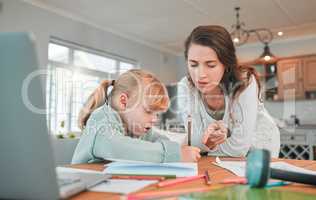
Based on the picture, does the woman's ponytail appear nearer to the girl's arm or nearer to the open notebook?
the girl's arm

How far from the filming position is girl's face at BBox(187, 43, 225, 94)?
1.15m

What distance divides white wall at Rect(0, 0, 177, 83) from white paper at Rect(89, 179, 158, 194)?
1837mm

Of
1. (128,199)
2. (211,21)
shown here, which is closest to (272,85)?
(211,21)

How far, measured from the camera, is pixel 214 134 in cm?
107

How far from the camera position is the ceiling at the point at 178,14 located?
332 centimetres

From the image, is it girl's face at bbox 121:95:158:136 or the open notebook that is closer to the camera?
the open notebook

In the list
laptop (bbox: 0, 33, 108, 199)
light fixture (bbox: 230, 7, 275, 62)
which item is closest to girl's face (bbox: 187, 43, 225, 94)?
laptop (bbox: 0, 33, 108, 199)

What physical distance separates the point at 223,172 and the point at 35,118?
501mm

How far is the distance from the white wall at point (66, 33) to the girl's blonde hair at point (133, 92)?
1290 mm

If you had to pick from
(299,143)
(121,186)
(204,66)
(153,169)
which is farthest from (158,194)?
(299,143)

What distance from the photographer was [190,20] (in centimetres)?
387

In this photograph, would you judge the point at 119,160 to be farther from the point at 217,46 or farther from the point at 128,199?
the point at 217,46

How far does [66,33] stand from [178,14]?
1.30 m

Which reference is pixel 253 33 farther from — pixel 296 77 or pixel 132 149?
pixel 132 149
